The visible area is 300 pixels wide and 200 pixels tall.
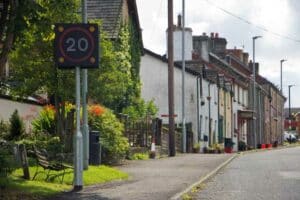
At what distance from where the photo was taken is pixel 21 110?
25922 millimetres

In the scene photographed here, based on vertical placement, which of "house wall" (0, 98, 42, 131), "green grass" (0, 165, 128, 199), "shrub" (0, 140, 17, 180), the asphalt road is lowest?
the asphalt road

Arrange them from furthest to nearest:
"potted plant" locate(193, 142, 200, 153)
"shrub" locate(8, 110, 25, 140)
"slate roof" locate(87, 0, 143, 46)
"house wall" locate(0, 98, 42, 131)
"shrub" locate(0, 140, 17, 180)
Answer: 1. "potted plant" locate(193, 142, 200, 153)
2. "slate roof" locate(87, 0, 143, 46)
3. "house wall" locate(0, 98, 42, 131)
4. "shrub" locate(8, 110, 25, 140)
5. "shrub" locate(0, 140, 17, 180)

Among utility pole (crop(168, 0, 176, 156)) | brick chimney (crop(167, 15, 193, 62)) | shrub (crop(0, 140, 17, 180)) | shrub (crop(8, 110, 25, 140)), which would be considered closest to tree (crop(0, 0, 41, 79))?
shrub (crop(0, 140, 17, 180))

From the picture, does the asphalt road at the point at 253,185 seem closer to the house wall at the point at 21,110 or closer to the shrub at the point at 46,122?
the shrub at the point at 46,122

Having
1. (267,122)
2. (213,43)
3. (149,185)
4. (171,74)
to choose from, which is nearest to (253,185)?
(149,185)

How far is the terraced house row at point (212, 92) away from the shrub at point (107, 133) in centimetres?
2136

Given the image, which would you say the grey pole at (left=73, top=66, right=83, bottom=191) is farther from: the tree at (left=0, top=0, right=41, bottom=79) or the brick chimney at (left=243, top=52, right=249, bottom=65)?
the brick chimney at (left=243, top=52, right=249, bottom=65)

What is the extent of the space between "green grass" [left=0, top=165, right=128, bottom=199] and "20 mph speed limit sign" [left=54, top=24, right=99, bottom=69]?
8.61 feet

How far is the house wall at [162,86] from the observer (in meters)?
48.6

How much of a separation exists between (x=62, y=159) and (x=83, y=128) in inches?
88.7

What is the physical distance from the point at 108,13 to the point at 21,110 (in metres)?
10.0

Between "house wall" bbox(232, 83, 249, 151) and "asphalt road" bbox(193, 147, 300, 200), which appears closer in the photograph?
"asphalt road" bbox(193, 147, 300, 200)

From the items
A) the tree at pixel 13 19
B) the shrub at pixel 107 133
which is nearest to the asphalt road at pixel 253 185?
the shrub at pixel 107 133

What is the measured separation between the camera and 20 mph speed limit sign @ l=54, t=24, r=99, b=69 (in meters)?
14.8
